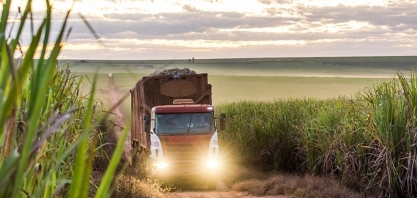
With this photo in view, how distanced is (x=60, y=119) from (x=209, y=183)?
15.4m

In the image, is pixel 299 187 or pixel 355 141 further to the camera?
pixel 299 187

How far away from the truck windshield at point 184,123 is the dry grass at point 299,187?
1.94m

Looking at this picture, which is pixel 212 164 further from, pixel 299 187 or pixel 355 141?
pixel 355 141

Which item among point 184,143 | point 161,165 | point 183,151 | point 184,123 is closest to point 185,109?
point 184,123

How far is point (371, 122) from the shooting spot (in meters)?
13.1

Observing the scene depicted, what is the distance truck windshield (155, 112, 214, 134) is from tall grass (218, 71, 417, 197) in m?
3.15

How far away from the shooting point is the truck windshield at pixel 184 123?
16531 millimetres

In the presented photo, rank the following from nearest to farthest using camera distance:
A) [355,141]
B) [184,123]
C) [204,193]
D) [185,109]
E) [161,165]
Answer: [355,141] → [204,193] → [161,165] → [185,109] → [184,123]

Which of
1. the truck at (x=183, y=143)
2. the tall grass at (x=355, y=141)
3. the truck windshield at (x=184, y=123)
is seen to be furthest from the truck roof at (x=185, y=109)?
the tall grass at (x=355, y=141)

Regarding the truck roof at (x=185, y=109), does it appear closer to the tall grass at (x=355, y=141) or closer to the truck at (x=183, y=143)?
the truck at (x=183, y=143)

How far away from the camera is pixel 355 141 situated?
14.5 metres

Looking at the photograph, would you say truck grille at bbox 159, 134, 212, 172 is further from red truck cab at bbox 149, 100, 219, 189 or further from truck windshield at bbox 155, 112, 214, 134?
truck windshield at bbox 155, 112, 214, 134

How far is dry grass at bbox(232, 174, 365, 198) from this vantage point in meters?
13.5

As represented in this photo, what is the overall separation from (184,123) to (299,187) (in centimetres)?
390
